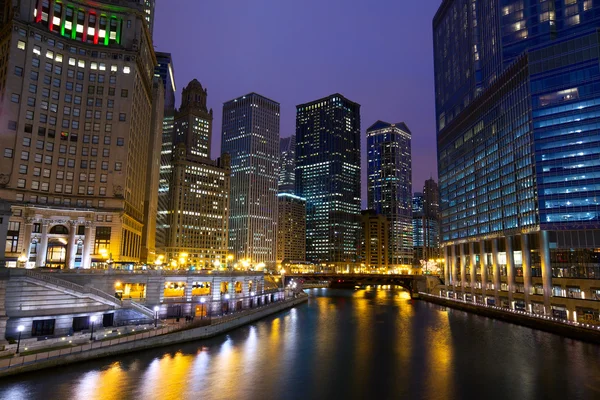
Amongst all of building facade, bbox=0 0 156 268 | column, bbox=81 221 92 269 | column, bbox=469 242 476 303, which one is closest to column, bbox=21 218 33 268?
building facade, bbox=0 0 156 268

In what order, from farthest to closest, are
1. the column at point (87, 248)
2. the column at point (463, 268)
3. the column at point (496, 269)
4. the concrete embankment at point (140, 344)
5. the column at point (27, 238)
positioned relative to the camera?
the column at point (463, 268) < the column at point (496, 269) < the column at point (87, 248) < the column at point (27, 238) < the concrete embankment at point (140, 344)

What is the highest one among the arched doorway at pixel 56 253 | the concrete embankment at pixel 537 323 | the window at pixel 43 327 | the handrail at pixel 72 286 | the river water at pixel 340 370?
the arched doorway at pixel 56 253

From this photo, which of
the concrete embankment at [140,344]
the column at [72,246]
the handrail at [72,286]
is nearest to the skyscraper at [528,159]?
the concrete embankment at [140,344]

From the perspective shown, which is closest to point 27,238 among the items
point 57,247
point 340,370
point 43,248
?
point 43,248

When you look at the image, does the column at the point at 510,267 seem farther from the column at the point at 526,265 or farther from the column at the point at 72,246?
the column at the point at 72,246

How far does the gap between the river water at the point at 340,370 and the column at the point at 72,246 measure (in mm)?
39635

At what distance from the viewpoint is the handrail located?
56625 millimetres

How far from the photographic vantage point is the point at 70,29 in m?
97.8

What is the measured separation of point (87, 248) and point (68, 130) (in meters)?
26.4

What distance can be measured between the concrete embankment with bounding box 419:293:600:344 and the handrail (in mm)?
73047

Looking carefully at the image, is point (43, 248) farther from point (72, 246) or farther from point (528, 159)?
point (528, 159)

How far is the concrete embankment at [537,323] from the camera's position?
6688 cm

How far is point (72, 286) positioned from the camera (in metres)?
59.5

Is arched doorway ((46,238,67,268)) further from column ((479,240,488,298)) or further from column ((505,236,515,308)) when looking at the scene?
column ((479,240,488,298))
